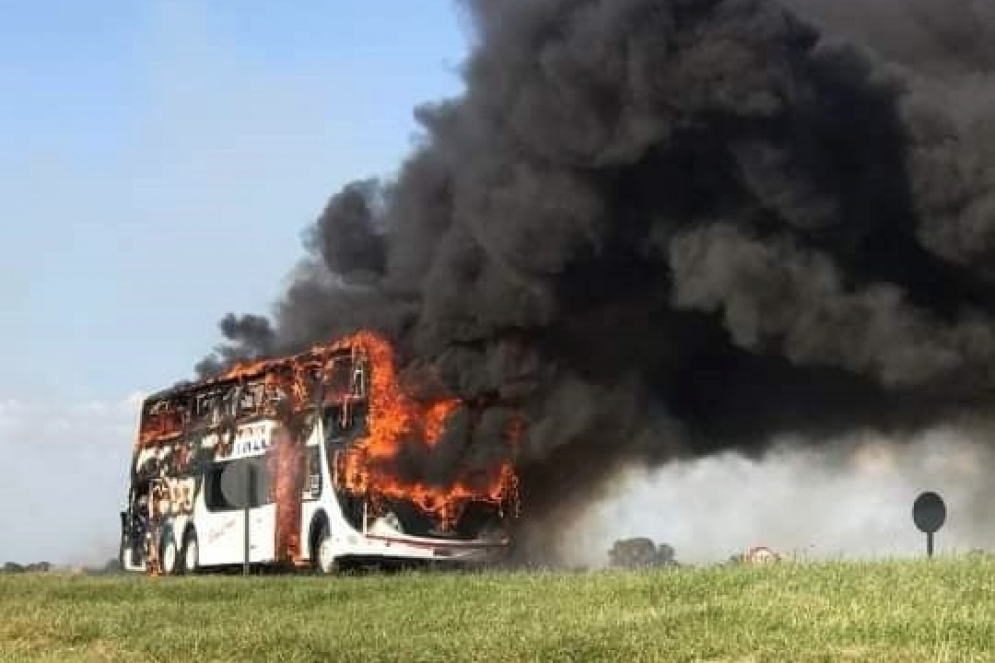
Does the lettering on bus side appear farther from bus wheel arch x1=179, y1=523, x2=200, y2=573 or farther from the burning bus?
bus wheel arch x1=179, y1=523, x2=200, y2=573

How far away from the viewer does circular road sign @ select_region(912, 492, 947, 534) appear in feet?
63.2

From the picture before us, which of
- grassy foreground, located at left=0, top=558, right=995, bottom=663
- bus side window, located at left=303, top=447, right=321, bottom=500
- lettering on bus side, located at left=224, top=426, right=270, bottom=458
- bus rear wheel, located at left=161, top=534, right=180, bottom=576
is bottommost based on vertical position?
grassy foreground, located at left=0, top=558, right=995, bottom=663

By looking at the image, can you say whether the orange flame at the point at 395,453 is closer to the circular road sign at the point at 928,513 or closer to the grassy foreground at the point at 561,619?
the grassy foreground at the point at 561,619

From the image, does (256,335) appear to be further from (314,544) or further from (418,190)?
(314,544)

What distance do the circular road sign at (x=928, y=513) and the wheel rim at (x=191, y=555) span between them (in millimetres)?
15671

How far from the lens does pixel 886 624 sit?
37.0 ft

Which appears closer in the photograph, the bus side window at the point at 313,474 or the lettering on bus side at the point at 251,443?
the bus side window at the point at 313,474

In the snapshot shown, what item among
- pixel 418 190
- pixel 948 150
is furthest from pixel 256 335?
pixel 948 150

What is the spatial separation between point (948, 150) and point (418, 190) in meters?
10.3

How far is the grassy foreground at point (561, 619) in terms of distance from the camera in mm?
11078

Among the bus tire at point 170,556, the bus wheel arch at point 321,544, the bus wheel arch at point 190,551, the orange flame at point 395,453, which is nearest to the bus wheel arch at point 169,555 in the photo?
the bus tire at point 170,556

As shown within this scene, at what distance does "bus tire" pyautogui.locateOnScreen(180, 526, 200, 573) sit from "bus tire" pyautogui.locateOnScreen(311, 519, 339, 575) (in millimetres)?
5253

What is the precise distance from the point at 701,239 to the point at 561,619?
44.4 ft

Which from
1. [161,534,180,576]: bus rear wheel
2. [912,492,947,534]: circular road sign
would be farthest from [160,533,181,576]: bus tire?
[912,492,947,534]: circular road sign
